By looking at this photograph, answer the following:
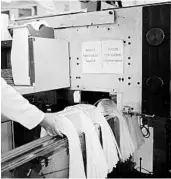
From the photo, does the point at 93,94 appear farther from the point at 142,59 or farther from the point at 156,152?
the point at 156,152

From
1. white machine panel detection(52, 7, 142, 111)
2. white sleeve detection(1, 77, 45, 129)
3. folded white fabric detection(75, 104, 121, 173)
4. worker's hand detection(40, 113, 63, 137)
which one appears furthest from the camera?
white machine panel detection(52, 7, 142, 111)

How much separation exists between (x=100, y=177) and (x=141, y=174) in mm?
1046

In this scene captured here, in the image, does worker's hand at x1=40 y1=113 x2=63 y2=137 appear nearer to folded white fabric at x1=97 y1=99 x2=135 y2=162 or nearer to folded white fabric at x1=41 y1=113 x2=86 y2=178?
folded white fabric at x1=41 y1=113 x2=86 y2=178

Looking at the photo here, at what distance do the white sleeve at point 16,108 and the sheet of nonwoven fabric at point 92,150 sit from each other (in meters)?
0.23

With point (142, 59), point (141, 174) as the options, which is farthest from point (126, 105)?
point (141, 174)

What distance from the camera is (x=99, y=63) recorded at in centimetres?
141

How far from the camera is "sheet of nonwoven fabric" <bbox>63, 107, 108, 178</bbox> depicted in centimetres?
105

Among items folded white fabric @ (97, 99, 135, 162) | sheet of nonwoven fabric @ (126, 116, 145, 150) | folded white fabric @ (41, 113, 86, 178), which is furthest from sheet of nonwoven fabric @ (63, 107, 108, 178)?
sheet of nonwoven fabric @ (126, 116, 145, 150)

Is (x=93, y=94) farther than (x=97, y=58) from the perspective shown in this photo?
Yes

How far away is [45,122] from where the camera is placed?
39.9 inches

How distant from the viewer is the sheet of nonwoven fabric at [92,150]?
3.44 feet

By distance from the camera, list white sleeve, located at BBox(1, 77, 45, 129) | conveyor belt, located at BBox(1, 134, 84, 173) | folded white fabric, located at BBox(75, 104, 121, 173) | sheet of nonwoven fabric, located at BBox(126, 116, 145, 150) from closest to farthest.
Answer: conveyor belt, located at BBox(1, 134, 84, 173), white sleeve, located at BBox(1, 77, 45, 129), folded white fabric, located at BBox(75, 104, 121, 173), sheet of nonwoven fabric, located at BBox(126, 116, 145, 150)

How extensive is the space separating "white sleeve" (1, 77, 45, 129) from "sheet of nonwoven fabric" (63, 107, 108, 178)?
0.75 ft

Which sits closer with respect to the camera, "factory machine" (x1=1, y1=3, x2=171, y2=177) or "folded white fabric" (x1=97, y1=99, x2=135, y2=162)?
"factory machine" (x1=1, y1=3, x2=171, y2=177)
